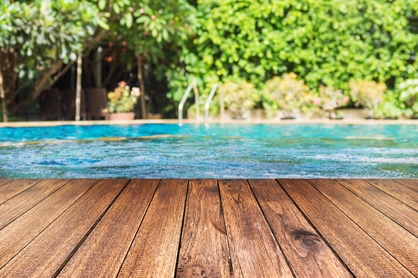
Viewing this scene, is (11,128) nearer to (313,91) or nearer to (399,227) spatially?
(313,91)

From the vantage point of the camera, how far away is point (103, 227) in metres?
2.22

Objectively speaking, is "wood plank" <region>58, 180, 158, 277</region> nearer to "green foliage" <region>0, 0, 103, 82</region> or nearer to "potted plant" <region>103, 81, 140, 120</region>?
"green foliage" <region>0, 0, 103, 82</region>

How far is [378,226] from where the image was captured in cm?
227

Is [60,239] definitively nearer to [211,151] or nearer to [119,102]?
[211,151]

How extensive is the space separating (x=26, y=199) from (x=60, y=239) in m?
0.82

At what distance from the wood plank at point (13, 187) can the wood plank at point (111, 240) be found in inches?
22.4

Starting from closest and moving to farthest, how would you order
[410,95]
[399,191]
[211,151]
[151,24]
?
[399,191] → [211,151] → [151,24] → [410,95]

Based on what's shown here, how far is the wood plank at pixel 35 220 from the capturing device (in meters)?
1.96

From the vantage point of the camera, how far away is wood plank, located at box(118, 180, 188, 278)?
1.71 meters

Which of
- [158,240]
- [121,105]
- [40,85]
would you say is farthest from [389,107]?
[158,240]

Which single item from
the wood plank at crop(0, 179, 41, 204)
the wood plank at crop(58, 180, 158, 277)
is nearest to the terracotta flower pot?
the wood plank at crop(0, 179, 41, 204)

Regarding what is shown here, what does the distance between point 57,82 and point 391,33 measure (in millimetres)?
7501

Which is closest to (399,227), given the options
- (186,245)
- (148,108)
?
(186,245)

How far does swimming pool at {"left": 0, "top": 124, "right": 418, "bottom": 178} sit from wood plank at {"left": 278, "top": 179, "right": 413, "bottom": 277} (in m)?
2.08
